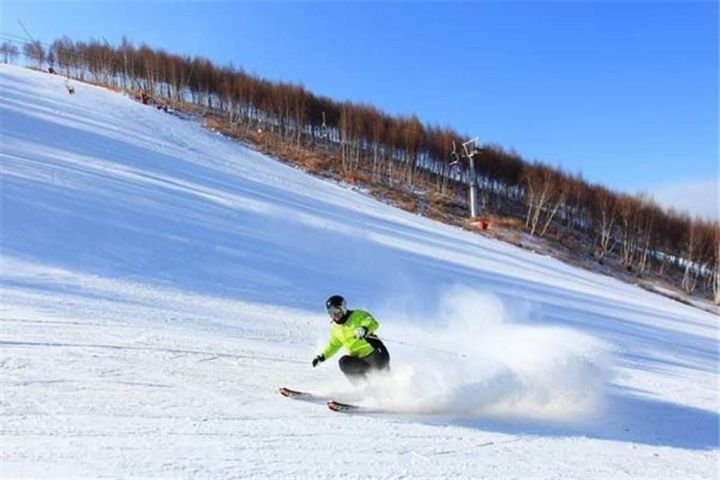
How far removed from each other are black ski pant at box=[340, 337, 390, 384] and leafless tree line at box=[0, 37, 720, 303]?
4205 centimetres

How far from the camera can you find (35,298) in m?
7.40

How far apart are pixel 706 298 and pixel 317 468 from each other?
49.4m

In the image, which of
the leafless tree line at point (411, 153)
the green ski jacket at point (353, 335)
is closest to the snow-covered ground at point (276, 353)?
the green ski jacket at point (353, 335)

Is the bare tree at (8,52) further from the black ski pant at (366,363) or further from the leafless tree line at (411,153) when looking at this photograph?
the black ski pant at (366,363)

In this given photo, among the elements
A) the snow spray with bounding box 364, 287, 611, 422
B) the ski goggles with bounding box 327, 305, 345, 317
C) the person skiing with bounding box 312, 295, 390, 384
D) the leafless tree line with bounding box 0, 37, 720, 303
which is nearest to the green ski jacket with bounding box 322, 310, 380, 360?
the person skiing with bounding box 312, 295, 390, 384

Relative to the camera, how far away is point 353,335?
585 centimetres

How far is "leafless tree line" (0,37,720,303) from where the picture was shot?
163 feet

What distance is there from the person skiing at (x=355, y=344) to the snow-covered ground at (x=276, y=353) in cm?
21

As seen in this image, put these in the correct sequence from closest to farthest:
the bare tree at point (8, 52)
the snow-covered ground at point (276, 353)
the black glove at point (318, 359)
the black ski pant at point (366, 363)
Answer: the snow-covered ground at point (276, 353)
the black glove at point (318, 359)
the black ski pant at point (366, 363)
the bare tree at point (8, 52)

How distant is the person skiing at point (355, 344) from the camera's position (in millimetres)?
5828

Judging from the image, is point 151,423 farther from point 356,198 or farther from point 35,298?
point 356,198

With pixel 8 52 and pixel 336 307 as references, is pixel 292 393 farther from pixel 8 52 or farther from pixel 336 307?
pixel 8 52

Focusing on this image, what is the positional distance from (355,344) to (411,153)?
46.1 m

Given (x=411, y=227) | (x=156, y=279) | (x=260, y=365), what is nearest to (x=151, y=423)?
(x=260, y=365)
